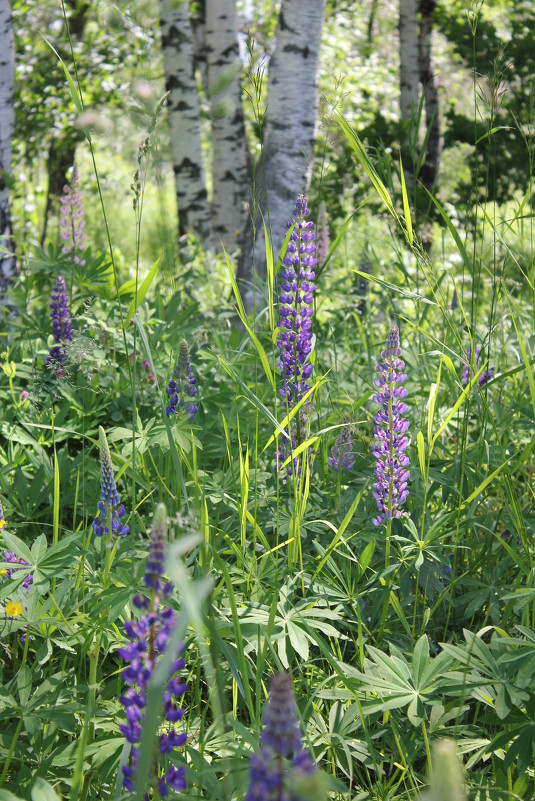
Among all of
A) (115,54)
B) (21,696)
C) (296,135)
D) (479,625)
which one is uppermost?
(115,54)

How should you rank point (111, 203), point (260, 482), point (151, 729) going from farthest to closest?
point (111, 203)
point (260, 482)
point (151, 729)

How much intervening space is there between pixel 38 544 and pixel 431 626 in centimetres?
96

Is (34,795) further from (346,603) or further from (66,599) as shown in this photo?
(346,603)

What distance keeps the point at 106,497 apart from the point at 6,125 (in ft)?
9.23

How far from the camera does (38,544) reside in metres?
1.65

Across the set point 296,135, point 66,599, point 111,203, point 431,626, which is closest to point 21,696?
point 66,599

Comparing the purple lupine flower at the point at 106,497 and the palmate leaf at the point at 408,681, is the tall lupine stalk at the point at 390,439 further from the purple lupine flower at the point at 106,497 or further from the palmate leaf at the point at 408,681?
the purple lupine flower at the point at 106,497

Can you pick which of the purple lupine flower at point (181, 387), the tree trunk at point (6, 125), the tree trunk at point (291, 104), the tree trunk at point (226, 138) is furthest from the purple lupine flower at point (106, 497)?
the tree trunk at point (226, 138)

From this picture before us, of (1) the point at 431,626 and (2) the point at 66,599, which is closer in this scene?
(2) the point at 66,599

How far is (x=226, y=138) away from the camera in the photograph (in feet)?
21.7

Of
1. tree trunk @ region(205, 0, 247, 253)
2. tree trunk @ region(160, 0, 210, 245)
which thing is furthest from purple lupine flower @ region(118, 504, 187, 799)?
tree trunk @ region(205, 0, 247, 253)

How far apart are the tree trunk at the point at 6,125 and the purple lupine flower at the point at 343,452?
2.12m

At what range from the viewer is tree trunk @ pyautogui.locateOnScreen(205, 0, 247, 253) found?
6480 mm

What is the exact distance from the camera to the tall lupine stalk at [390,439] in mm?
1805
